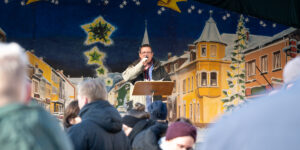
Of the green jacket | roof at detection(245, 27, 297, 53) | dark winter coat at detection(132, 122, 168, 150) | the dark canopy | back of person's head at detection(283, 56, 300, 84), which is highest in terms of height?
the dark canopy

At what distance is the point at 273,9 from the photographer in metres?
7.18

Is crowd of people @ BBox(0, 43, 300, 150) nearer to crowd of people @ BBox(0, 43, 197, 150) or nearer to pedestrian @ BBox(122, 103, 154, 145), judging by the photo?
crowd of people @ BBox(0, 43, 197, 150)

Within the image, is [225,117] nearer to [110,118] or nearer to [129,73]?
[110,118]

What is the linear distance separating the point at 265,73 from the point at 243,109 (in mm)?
7490

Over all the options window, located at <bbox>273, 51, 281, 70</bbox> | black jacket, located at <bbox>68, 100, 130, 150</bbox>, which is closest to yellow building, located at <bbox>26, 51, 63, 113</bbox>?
window, located at <bbox>273, 51, 281, 70</bbox>

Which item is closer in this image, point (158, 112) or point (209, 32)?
point (158, 112)

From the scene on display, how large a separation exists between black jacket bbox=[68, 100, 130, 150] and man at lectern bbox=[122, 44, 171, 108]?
10.2 ft

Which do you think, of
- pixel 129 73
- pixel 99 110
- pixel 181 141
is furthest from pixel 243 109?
pixel 129 73

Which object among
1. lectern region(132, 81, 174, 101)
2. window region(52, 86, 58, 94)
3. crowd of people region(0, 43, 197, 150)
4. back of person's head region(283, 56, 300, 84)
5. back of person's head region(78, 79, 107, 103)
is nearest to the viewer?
crowd of people region(0, 43, 197, 150)

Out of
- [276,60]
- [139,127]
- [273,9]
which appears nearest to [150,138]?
[139,127]

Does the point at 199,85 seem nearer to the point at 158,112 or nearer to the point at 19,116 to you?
the point at 158,112

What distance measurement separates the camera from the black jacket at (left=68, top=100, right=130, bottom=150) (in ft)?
8.14

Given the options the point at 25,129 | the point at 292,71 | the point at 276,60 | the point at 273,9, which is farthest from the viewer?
the point at 276,60

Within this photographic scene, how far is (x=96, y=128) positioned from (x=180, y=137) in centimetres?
53
